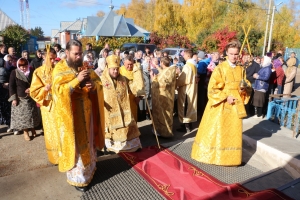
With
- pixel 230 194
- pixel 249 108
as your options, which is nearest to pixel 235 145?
pixel 230 194

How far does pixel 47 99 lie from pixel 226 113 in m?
2.89

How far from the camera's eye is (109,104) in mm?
4496

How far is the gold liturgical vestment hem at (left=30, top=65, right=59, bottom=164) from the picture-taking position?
4227 millimetres

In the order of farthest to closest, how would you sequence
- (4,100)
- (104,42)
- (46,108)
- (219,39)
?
(219,39)
(104,42)
(4,100)
(46,108)

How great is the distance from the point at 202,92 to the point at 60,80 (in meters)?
5.12

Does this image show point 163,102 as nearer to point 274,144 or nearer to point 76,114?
point 274,144

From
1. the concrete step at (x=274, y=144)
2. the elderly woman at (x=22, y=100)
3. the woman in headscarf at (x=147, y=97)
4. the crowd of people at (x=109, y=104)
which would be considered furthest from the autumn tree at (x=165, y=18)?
the elderly woman at (x=22, y=100)

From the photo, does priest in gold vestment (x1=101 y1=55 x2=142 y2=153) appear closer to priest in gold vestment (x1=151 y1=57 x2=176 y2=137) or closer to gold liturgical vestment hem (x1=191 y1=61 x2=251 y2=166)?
priest in gold vestment (x1=151 y1=57 x2=176 y2=137)

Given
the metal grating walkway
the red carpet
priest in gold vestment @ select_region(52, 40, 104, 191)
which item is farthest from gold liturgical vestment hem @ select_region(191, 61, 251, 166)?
priest in gold vestment @ select_region(52, 40, 104, 191)

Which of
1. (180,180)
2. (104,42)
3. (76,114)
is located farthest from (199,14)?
(76,114)

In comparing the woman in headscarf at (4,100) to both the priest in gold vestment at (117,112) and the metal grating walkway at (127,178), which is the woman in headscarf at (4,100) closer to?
the priest in gold vestment at (117,112)

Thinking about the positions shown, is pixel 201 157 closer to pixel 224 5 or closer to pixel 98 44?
pixel 98 44

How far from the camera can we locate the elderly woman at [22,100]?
17.3 ft

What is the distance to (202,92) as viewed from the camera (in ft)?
24.8
